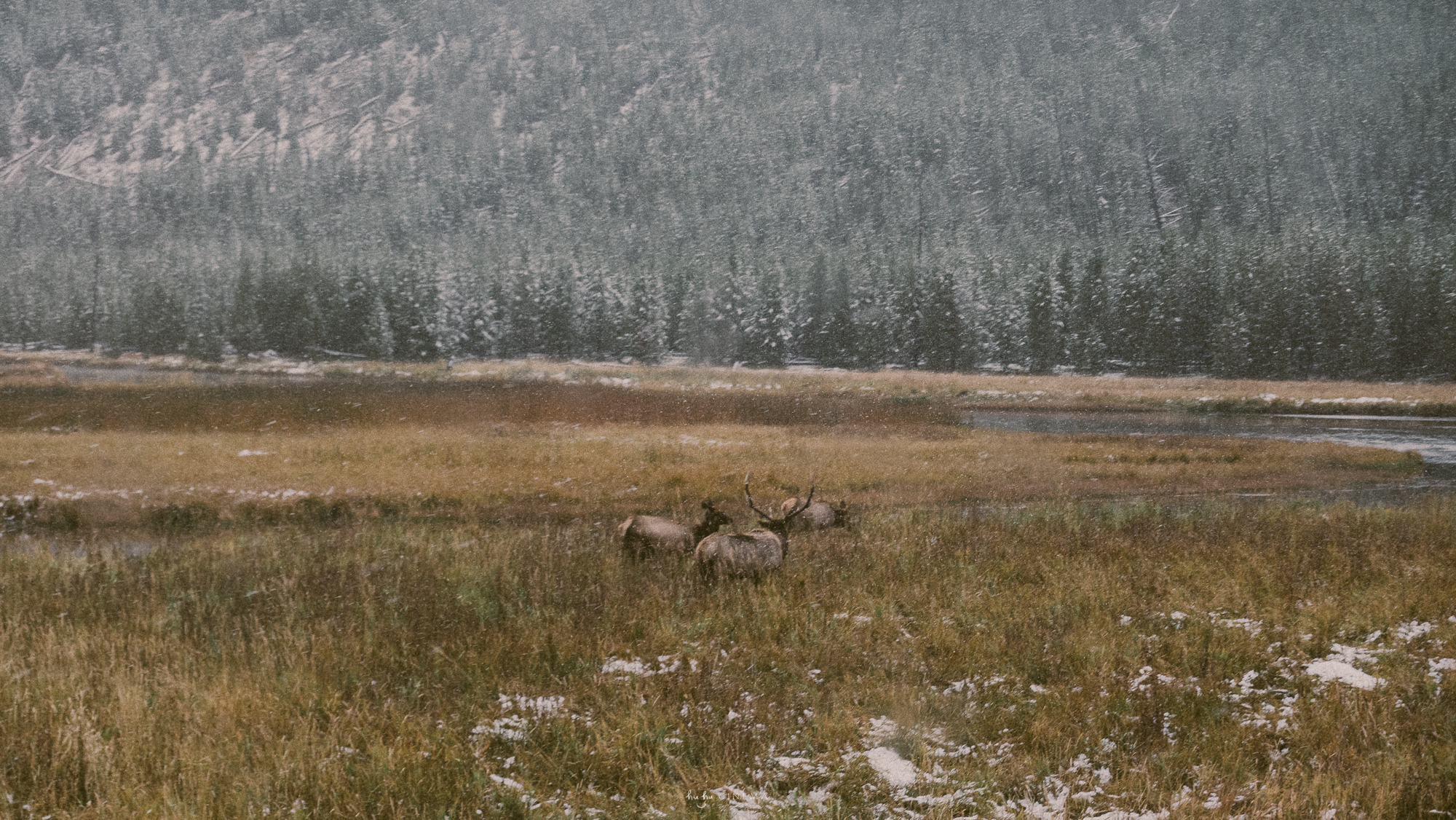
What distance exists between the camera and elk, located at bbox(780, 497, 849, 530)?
43.9ft

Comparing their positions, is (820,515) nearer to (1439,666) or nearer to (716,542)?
(716,542)

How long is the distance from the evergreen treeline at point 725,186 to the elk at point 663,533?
19468 mm

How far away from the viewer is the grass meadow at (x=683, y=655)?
4652mm

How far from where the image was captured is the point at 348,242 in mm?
55375

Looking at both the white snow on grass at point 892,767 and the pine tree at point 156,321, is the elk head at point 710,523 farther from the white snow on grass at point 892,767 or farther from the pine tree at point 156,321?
the pine tree at point 156,321

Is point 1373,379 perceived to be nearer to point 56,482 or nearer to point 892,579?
point 892,579

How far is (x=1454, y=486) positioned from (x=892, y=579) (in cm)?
1764

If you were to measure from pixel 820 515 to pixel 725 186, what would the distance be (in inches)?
3986

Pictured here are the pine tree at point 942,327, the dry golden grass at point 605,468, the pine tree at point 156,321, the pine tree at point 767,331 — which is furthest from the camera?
the pine tree at point 942,327

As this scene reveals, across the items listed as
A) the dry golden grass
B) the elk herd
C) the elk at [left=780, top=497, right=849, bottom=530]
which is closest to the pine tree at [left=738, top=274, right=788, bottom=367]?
the dry golden grass

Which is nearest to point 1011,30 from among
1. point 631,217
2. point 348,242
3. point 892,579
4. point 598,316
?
point 631,217

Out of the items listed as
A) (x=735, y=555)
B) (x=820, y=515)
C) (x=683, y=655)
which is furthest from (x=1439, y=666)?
(x=820, y=515)

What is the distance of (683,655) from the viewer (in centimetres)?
679

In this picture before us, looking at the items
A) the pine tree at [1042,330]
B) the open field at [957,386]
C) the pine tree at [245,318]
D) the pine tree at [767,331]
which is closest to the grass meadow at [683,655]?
the open field at [957,386]
